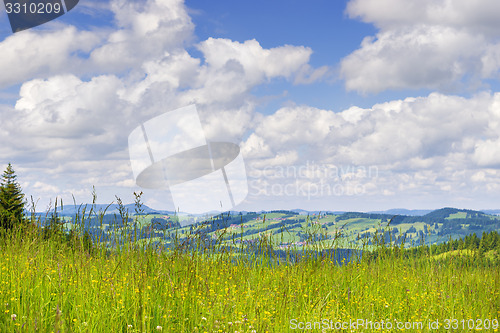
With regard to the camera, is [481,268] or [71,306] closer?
[71,306]

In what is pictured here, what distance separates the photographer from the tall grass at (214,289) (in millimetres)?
3998

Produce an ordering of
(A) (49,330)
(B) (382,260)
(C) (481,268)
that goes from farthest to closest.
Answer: (C) (481,268)
(B) (382,260)
(A) (49,330)

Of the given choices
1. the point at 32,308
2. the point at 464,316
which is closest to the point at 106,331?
the point at 32,308

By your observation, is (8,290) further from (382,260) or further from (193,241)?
(382,260)

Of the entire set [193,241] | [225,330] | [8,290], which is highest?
[193,241]

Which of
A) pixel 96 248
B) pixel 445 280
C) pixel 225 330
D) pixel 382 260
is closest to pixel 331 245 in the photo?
pixel 382 260

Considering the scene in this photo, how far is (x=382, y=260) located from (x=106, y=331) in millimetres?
5174

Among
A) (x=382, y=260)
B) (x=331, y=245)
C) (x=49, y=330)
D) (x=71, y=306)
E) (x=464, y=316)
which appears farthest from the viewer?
(x=382, y=260)

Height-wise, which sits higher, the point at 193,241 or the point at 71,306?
the point at 193,241

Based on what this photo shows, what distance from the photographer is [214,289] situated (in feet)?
16.4

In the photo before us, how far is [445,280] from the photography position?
21.3ft

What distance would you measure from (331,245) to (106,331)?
384 centimetres

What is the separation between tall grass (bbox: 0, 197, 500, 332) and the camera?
4.00 m

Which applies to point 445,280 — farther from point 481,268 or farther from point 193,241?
point 193,241
